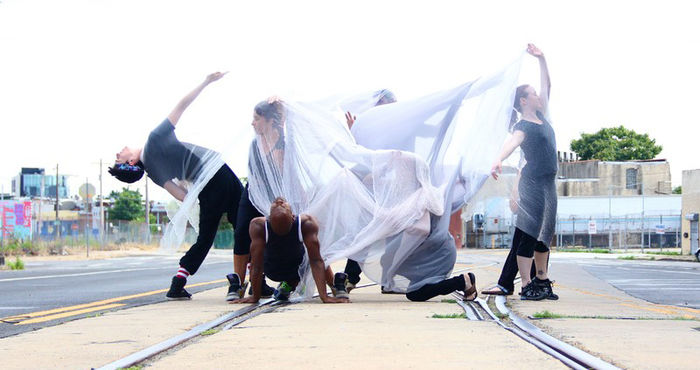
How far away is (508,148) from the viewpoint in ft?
26.3

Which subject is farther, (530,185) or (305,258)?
(530,185)

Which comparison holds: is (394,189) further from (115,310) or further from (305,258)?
(115,310)

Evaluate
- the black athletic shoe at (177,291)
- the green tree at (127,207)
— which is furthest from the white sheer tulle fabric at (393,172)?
the green tree at (127,207)

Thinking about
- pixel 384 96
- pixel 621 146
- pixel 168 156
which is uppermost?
pixel 621 146

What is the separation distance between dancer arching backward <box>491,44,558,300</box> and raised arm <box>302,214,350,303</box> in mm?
1762

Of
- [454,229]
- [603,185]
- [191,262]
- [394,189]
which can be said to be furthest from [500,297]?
[603,185]

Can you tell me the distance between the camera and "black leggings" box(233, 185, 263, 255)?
26.7ft

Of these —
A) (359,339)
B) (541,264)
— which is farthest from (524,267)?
(359,339)

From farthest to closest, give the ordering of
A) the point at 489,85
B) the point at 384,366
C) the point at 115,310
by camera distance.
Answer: the point at 489,85, the point at 115,310, the point at 384,366

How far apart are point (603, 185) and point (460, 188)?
7217 centimetres

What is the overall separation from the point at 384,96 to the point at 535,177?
1741 mm

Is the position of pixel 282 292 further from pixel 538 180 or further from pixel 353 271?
pixel 538 180

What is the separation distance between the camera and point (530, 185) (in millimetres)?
8180

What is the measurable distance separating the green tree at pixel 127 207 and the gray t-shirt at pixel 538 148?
10909cm
